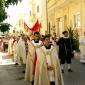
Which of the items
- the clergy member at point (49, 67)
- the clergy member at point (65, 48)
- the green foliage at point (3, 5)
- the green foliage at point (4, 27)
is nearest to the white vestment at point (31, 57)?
the green foliage at point (4, 27)

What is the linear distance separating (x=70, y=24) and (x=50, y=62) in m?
20.1

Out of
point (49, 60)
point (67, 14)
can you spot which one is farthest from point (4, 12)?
point (67, 14)

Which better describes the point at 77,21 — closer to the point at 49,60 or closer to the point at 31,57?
the point at 31,57

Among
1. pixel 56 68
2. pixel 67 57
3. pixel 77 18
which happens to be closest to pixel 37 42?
pixel 56 68

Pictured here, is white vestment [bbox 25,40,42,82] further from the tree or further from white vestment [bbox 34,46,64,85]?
white vestment [bbox 34,46,64,85]

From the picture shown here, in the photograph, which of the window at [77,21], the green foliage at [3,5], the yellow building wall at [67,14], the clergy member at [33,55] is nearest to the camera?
the clergy member at [33,55]

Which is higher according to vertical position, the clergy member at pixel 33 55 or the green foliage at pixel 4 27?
the green foliage at pixel 4 27

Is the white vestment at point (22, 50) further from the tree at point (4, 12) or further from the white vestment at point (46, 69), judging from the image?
the white vestment at point (46, 69)

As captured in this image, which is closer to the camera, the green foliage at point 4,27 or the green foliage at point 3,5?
the green foliage at point 3,5

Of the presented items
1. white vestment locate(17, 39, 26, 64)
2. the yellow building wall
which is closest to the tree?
white vestment locate(17, 39, 26, 64)

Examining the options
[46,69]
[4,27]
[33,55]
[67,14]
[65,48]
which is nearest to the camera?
[46,69]

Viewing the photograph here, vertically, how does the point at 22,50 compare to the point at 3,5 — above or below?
below

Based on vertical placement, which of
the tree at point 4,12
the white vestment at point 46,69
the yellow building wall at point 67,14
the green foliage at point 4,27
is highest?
the yellow building wall at point 67,14

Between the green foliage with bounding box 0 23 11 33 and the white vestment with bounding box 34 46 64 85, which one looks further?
the green foliage with bounding box 0 23 11 33
